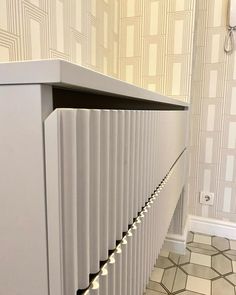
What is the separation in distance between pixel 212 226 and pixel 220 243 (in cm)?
14

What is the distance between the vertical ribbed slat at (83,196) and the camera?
0.28 m

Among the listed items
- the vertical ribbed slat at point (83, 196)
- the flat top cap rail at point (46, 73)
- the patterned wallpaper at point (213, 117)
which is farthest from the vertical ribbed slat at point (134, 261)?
the patterned wallpaper at point (213, 117)

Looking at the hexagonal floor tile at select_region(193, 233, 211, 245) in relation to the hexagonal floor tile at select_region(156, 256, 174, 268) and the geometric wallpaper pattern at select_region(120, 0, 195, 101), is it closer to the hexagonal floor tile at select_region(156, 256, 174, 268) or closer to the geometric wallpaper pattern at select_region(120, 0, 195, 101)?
the hexagonal floor tile at select_region(156, 256, 174, 268)

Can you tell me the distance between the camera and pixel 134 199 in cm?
54

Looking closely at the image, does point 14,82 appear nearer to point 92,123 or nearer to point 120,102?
point 92,123

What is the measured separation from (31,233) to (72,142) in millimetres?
111

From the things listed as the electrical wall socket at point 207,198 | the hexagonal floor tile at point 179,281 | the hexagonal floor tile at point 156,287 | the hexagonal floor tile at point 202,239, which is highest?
the electrical wall socket at point 207,198

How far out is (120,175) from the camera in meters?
0.43

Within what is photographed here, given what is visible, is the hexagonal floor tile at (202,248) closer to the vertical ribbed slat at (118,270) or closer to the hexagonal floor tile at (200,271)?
the hexagonal floor tile at (200,271)

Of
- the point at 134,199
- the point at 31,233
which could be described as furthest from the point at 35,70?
the point at 134,199

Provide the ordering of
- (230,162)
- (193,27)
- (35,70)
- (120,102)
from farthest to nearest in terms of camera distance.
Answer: (230,162) < (193,27) < (120,102) < (35,70)

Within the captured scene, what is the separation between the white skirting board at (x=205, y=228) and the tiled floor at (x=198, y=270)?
49 millimetres

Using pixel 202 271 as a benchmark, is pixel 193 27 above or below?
above

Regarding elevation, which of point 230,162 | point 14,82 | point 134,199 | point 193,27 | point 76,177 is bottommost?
point 230,162
